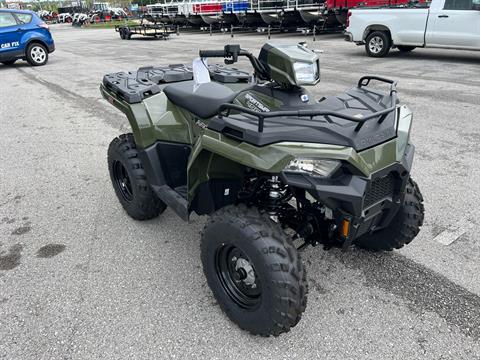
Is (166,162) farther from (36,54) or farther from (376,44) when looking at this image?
(36,54)

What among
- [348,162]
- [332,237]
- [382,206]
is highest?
[348,162]

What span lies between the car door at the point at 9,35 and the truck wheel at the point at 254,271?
12005 millimetres

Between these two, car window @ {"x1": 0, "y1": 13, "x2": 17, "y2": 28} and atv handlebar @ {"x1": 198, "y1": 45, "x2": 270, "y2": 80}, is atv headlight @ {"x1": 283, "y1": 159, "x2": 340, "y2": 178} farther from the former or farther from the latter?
car window @ {"x1": 0, "y1": 13, "x2": 17, "y2": 28}

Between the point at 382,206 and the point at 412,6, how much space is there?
10.6m

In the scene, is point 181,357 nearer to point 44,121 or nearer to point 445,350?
point 445,350

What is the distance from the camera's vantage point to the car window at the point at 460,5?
31.8ft

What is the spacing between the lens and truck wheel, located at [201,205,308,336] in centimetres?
205

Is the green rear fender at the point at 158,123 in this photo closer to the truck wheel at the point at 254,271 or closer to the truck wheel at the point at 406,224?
the truck wheel at the point at 254,271

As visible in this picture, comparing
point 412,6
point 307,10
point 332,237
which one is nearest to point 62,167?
point 332,237

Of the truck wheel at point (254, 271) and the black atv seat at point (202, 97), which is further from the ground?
the black atv seat at point (202, 97)

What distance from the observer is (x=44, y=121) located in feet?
22.8

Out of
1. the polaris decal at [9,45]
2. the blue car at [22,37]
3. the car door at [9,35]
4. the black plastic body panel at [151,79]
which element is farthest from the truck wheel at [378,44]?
the polaris decal at [9,45]

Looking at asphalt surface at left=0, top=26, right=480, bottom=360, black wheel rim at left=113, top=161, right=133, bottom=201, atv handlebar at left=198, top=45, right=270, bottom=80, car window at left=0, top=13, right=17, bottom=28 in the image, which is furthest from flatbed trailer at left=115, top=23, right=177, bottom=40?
atv handlebar at left=198, top=45, right=270, bottom=80

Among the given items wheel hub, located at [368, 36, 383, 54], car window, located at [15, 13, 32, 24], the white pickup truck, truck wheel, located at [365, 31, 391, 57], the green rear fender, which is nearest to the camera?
the green rear fender
